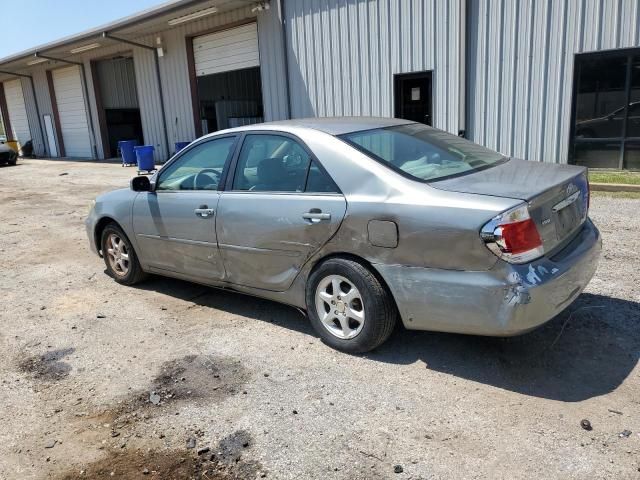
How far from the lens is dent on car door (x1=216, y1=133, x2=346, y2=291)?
3754mm

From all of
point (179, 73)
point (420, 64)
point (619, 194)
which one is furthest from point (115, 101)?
point (619, 194)

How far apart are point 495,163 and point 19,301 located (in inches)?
191

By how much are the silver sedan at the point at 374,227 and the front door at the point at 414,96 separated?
304 inches

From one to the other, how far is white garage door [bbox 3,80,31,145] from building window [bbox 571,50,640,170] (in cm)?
2825

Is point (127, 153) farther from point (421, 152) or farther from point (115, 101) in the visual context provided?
point (421, 152)

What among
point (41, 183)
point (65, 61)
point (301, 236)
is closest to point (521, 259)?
point (301, 236)

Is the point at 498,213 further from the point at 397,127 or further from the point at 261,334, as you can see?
the point at 261,334

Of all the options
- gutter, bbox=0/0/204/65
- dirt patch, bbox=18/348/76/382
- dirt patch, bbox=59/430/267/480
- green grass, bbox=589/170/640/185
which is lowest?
dirt patch, bbox=59/430/267/480

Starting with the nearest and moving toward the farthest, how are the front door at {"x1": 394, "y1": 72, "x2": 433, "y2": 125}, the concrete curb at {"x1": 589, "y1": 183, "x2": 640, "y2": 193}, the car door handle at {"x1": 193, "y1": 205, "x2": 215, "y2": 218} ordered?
the car door handle at {"x1": 193, "y1": 205, "x2": 215, "y2": 218}
the concrete curb at {"x1": 589, "y1": 183, "x2": 640, "y2": 193}
the front door at {"x1": 394, "y1": 72, "x2": 433, "y2": 125}

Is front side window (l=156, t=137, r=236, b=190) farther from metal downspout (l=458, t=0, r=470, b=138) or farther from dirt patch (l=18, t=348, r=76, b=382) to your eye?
metal downspout (l=458, t=0, r=470, b=138)

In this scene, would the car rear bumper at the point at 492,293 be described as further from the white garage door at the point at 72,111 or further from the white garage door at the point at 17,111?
the white garage door at the point at 17,111

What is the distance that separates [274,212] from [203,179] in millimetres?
1008

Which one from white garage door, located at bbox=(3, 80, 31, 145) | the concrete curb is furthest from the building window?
white garage door, located at bbox=(3, 80, 31, 145)

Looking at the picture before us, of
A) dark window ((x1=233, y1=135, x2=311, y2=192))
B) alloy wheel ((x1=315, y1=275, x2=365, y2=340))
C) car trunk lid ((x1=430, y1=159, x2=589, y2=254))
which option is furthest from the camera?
dark window ((x1=233, y1=135, x2=311, y2=192))
